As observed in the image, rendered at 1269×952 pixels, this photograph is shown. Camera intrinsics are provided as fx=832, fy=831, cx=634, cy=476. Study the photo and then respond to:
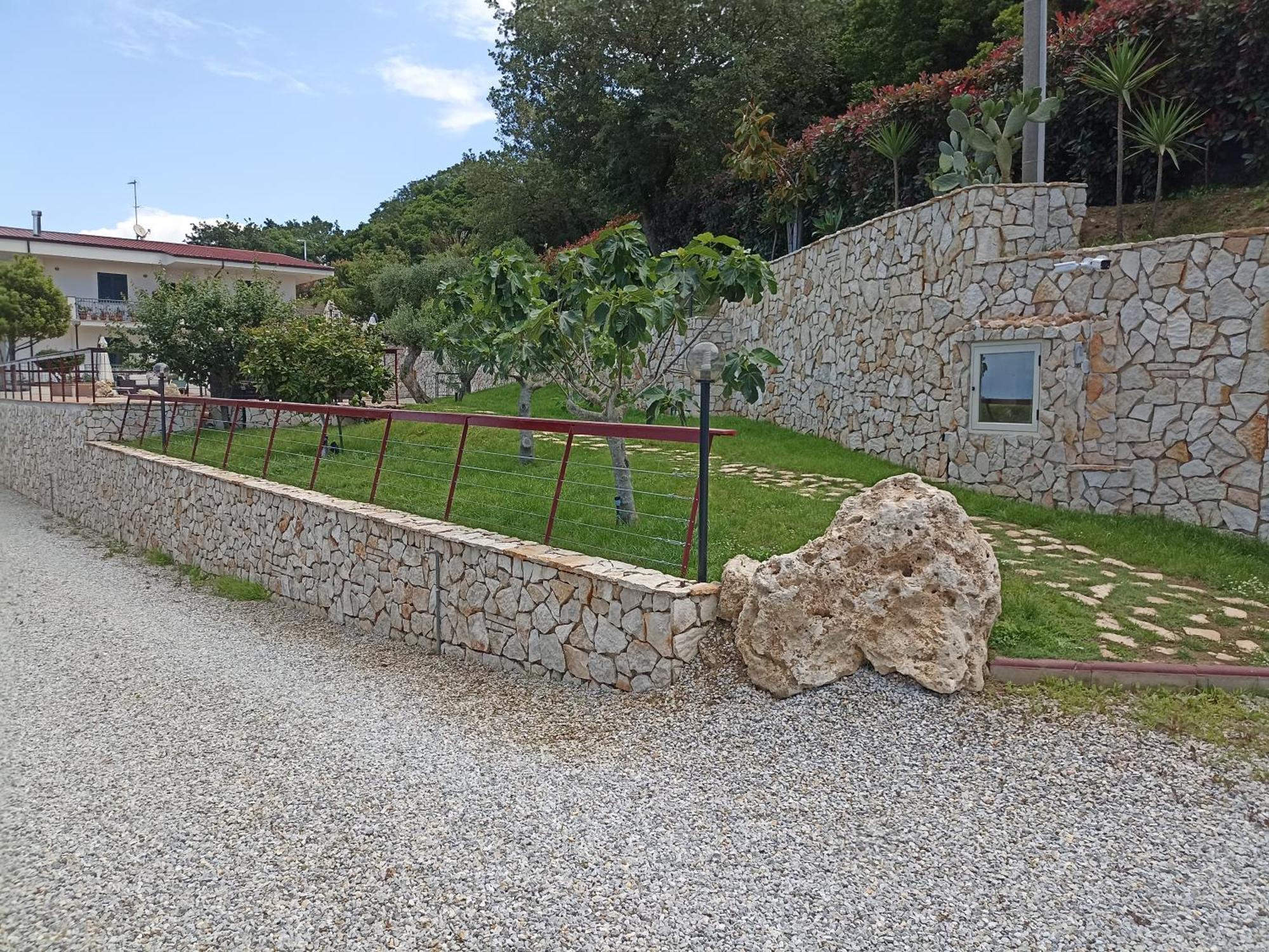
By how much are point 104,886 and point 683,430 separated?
4.17 metres

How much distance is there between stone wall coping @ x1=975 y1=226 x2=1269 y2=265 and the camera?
24.2ft

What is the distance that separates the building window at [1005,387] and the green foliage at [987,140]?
230cm

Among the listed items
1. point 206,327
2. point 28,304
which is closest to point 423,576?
point 206,327

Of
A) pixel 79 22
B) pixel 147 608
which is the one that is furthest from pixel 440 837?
pixel 79 22

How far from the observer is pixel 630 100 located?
21.0 meters

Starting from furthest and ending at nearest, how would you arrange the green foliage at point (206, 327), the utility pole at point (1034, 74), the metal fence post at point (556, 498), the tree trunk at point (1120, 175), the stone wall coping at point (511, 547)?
1. the green foliage at point (206, 327)
2. the utility pole at point (1034, 74)
3. the tree trunk at point (1120, 175)
4. the metal fence post at point (556, 498)
5. the stone wall coping at point (511, 547)

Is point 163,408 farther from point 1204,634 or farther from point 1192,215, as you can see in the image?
point 1192,215

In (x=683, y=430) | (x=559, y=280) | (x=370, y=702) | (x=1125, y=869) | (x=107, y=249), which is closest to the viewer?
(x=1125, y=869)

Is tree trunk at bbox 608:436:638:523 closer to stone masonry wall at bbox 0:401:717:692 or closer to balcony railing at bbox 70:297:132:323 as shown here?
stone masonry wall at bbox 0:401:717:692

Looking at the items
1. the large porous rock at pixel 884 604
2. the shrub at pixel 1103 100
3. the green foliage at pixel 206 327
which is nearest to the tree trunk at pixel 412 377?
the green foliage at pixel 206 327

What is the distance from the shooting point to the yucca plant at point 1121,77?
9484mm

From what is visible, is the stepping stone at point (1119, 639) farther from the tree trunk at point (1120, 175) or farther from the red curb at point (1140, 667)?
the tree trunk at point (1120, 175)

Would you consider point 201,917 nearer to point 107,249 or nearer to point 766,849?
point 766,849

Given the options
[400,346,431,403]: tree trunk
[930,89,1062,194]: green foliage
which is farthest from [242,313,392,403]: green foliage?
[930,89,1062,194]: green foliage
